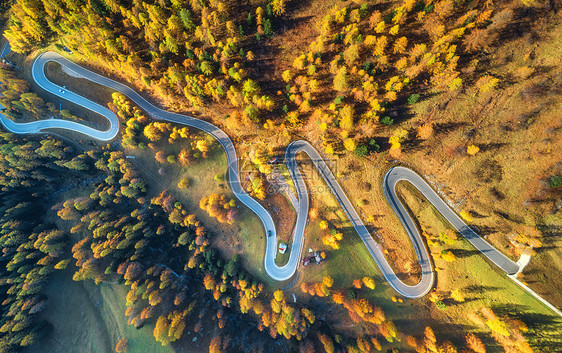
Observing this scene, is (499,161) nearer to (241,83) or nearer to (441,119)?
(441,119)

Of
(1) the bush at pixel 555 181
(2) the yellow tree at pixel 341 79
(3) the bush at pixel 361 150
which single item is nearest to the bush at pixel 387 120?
(3) the bush at pixel 361 150

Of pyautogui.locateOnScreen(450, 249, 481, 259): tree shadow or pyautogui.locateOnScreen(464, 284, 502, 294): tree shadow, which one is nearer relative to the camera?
pyautogui.locateOnScreen(464, 284, 502, 294): tree shadow

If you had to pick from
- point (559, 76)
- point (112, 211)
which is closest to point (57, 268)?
point (112, 211)

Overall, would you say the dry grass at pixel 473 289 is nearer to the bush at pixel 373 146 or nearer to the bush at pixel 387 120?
the bush at pixel 373 146

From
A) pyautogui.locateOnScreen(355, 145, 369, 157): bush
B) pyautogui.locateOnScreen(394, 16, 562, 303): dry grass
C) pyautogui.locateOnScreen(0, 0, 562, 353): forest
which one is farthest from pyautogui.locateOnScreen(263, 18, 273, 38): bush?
pyautogui.locateOnScreen(394, 16, 562, 303): dry grass

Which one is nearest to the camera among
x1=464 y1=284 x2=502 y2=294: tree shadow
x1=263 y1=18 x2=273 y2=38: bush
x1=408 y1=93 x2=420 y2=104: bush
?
x1=408 y1=93 x2=420 y2=104: bush

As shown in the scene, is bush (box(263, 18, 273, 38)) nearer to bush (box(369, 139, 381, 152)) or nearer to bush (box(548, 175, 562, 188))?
bush (box(369, 139, 381, 152))

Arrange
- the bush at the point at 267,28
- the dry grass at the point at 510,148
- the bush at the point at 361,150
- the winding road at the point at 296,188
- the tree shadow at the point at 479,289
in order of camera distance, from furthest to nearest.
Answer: the winding road at the point at 296,188 → the bush at the point at 361,150 → the bush at the point at 267,28 → the tree shadow at the point at 479,289 → the dry grass at the point at 510,148
